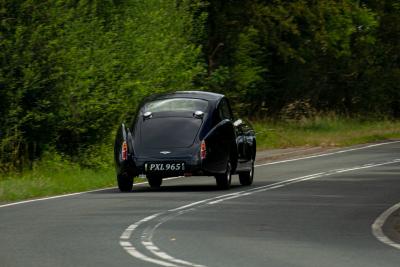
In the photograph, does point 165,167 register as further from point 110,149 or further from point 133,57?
point 133,57

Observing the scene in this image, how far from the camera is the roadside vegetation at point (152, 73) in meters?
26.8

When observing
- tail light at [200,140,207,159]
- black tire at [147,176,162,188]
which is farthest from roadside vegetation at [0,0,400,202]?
tail light at [200,140,207,159]

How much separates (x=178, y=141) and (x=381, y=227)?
6721 mm

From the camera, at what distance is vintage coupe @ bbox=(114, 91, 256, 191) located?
22625 mm

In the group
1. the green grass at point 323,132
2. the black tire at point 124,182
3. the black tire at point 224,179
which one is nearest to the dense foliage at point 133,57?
the green grass at point 323,132

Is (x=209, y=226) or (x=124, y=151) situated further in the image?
(x=124, y=151)

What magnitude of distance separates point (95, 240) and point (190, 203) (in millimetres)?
5577

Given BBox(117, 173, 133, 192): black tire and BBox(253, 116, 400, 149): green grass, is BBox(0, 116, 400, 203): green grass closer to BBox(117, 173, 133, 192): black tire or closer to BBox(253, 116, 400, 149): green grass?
BBox(253, 116, 400, 149): green grass

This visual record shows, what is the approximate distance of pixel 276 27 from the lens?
145 feet

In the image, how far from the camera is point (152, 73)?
31.5 m

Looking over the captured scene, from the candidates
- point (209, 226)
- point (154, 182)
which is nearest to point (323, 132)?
point (154, 182)

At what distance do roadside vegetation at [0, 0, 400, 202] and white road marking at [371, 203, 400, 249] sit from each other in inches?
241

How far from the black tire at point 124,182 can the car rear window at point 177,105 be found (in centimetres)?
134

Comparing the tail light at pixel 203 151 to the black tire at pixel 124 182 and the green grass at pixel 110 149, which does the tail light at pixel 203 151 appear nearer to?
the black tire at pixel 124 182
